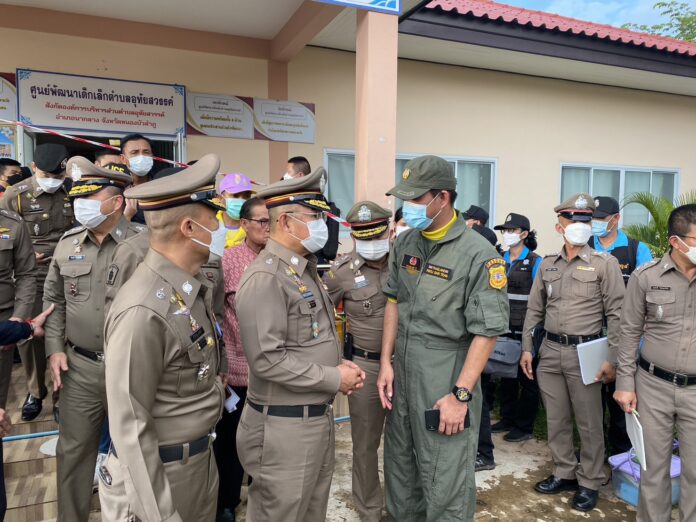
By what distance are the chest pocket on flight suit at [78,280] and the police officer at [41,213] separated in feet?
5.17

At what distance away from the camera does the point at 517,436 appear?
448 cm

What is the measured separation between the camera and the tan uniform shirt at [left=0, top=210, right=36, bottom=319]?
312 centimetres

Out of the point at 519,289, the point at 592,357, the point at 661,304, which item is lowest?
the point at 592,357

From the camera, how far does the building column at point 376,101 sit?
4664 mm

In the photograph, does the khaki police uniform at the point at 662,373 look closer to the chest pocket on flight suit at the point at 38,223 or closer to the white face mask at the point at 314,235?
the white face mask at the point at 314,235

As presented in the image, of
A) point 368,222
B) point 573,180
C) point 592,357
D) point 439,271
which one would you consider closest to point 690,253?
point 592,357

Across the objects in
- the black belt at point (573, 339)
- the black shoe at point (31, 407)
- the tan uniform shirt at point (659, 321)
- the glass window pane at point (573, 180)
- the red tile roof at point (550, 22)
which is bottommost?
the black shoe at point (31, 407)

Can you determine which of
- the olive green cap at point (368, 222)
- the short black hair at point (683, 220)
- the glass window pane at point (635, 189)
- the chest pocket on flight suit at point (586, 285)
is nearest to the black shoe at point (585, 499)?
the chest pocket on flight suit at point (586, 285)

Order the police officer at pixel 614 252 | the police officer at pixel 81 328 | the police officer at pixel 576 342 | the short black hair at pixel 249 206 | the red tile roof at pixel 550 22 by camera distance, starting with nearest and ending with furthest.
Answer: the police officer at pixel 81 328 → the short black hair at pixel 249 206 → the police officer at pixel 576 342 → the police officer at pixel 614 252 → the red tile roof at pixel 550 22

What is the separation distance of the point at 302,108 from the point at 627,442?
527cm

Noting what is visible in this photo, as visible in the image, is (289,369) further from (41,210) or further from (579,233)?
(41,210)

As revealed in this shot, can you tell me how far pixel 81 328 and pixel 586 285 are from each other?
3216mm

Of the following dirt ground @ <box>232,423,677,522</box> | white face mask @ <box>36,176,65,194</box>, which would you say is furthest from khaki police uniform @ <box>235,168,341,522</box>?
white face mask @ <box>36,176,65,194</box>

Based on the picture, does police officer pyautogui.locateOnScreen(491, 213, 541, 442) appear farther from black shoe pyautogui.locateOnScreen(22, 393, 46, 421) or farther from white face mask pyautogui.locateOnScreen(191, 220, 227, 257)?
black shoe pyautogui.locateOnScreen(22, 393, 46, 421)
